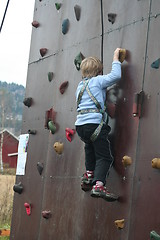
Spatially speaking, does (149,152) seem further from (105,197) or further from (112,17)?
(112,17)

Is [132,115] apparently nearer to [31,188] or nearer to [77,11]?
[77,11]

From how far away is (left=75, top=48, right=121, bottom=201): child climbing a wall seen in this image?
461cm

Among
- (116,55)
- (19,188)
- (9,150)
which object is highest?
(9,150)

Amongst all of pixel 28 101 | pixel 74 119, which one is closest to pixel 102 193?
pixel 74 119

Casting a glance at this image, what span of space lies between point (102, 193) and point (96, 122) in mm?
651

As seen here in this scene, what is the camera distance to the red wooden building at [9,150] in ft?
159

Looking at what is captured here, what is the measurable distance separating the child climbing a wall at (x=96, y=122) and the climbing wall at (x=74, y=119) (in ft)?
0.55

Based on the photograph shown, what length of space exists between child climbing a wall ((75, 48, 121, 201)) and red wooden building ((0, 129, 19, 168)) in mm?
42005

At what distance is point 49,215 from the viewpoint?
5.92m

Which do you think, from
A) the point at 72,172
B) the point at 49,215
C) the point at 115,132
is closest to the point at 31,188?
the point at 49,215

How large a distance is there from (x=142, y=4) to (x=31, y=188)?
118 inches

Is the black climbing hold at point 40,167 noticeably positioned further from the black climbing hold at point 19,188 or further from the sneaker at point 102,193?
the sneaker at point 102,193

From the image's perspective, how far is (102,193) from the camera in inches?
176

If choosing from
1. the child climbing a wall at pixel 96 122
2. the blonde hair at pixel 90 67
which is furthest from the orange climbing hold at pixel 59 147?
the blonde hair at pixel 90 67
